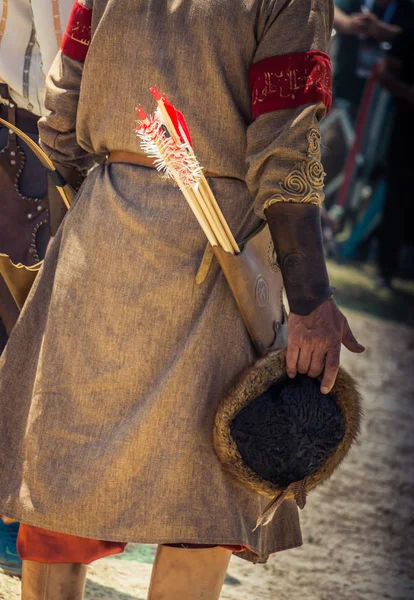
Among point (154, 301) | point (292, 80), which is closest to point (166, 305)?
point (154, 301)

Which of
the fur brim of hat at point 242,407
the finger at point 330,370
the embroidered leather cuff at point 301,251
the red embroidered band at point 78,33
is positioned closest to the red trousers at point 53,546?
the fur brim of hat at point 242,407

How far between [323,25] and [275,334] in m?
0.67

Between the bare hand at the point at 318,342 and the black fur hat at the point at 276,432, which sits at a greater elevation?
the bare hand at the point at 318,342

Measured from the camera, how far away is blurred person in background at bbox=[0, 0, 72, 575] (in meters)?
2.58

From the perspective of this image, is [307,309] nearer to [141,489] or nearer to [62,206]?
[141,489]

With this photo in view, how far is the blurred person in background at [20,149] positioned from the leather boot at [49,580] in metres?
0.71

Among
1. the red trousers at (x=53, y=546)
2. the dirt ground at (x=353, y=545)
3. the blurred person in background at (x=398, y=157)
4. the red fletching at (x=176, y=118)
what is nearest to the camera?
the red fletching at (x=176, y=118)

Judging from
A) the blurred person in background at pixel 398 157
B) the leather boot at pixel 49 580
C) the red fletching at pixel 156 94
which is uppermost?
the red fletching at pixel 156 94

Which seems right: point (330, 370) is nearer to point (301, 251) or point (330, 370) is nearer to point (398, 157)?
point (301, 251)

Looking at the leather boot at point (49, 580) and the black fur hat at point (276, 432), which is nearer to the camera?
the black fur hat at point (276, 432)

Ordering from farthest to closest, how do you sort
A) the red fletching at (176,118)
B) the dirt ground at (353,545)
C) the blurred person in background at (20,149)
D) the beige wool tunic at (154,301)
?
the dirt ground at (353,545)
the blurred person in background at (20,149)
the beige wool tunic at (154,301)
the red fletching at (176,118)

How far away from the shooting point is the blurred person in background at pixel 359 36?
27.3ft

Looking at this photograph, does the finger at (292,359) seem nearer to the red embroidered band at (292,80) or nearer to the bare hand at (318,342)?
the bare hand at (318,342)

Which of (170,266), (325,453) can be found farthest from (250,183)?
(325,453)
